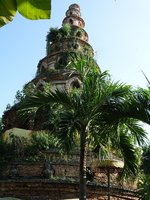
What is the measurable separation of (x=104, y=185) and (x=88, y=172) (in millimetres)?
1036

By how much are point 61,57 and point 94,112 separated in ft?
55.4

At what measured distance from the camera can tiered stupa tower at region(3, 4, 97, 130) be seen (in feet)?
62.1

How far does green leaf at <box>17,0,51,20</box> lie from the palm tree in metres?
4.87

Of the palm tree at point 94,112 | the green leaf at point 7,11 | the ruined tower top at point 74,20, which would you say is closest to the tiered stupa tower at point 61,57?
the ruined tower top at point 74,20

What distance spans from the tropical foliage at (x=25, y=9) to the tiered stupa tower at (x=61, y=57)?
16848mm

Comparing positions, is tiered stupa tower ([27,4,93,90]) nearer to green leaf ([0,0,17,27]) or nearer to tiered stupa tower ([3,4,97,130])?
tiered stupa tower ([3,4,97,130])

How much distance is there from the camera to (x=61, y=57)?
73.5 ft

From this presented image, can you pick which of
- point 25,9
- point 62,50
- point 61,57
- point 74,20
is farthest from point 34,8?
point 74,20

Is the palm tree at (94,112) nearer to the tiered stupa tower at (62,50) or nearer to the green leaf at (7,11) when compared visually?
the green leaf at (7,11)

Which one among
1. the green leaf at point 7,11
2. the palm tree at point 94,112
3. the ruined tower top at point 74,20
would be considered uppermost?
the ruined tower top at point 74,20

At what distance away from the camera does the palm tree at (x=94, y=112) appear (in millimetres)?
5652

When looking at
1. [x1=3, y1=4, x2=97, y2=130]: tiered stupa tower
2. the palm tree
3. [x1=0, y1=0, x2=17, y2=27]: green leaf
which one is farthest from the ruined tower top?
[x1=0, y1=0, x2=17, y2=27]: green leaf

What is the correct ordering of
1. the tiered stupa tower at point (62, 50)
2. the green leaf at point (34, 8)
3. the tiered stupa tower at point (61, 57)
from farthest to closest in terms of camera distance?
the tiered stupa tower at point (62, 50) → the tiered stupa tower at point (61, 57) → the green leaf at point (34, 8)

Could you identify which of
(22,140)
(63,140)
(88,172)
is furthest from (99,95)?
(22,140)
